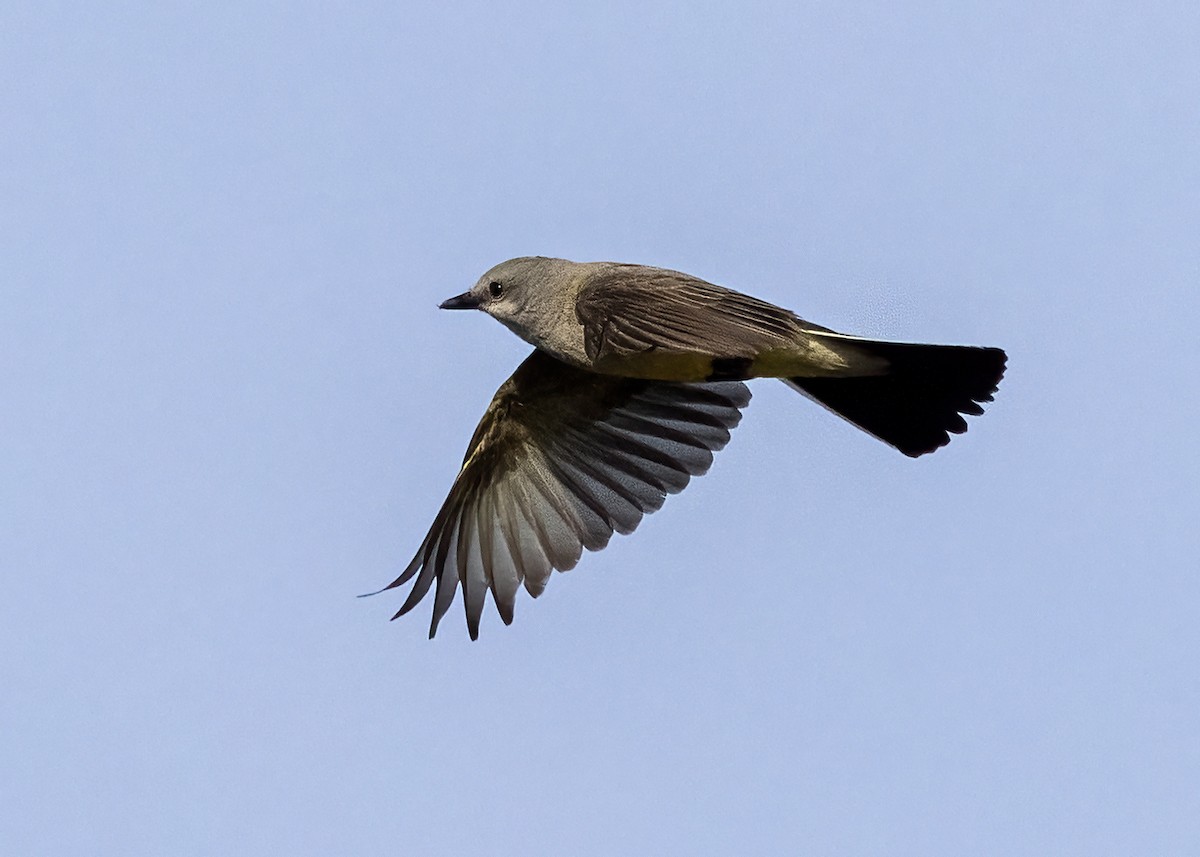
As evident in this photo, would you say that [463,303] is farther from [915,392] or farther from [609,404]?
[915,392]

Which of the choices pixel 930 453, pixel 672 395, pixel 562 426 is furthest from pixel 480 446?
pixel 930 453

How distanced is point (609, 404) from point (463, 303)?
117cm

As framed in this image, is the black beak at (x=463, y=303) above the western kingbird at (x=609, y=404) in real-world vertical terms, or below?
above

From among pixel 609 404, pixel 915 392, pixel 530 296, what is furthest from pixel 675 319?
pixel 609 404

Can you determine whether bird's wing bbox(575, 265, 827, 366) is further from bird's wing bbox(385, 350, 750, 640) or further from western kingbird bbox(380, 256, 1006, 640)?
bird's wing bbox(385, 350, 750, 640)

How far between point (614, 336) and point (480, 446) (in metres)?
2.39

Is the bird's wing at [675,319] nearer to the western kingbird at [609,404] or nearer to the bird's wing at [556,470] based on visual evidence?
the western kingbird at [609,404]

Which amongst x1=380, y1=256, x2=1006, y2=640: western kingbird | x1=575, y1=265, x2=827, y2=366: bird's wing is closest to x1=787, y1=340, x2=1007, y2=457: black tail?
x1=380, y1=256, x2=1006, y2=640: western kingbird

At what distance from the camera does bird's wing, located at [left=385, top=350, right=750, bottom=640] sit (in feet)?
37.3

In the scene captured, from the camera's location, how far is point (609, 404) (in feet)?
38.8

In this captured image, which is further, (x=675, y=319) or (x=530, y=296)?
(x=530, y=296)

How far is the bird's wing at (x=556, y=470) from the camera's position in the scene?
37.3 feet

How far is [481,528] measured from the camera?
38.0 feet

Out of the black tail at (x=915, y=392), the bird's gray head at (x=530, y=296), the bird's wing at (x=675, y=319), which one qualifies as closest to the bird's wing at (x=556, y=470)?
the bird's gray head at (x=530, y=296)
